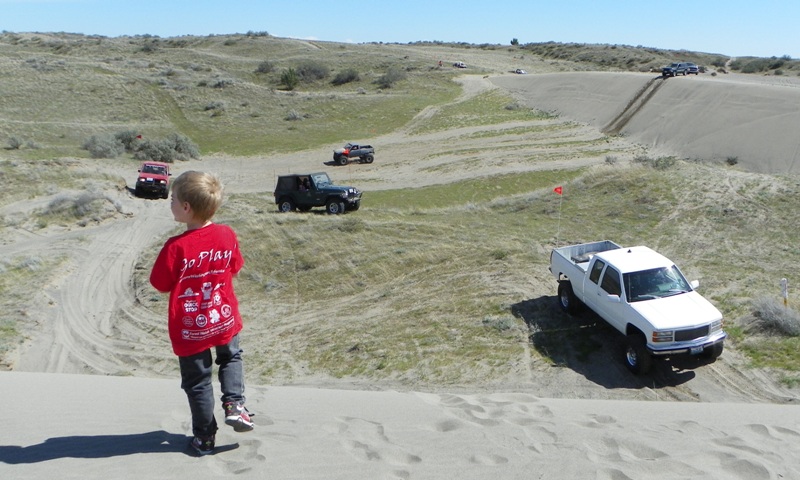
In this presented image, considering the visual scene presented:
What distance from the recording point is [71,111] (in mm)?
53344

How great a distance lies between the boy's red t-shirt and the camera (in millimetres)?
5008

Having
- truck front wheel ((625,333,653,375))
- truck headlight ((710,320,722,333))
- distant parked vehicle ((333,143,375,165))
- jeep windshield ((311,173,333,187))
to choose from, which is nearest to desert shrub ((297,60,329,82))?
distant parked vehicle ((333,143,375,165))

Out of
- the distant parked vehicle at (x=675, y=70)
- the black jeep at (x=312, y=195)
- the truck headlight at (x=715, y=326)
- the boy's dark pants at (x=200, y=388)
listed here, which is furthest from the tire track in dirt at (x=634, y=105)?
the boy's dark pants at (x=200, y=388)

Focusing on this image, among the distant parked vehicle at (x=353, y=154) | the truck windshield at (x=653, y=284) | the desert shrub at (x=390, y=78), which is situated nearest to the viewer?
the truck windshield at (x=653, y=284)

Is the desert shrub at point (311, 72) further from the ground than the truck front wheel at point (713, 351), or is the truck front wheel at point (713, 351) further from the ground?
the desert shrub at point (311, 72)

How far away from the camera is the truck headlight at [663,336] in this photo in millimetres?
10953

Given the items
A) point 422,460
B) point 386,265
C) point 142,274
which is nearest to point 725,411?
point 422,460

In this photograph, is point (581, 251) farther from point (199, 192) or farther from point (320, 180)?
point (320, 180)

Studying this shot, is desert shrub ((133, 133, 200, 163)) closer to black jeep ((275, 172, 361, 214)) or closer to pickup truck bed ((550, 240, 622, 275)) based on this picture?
black jeep ((275, 172, 361, 214))

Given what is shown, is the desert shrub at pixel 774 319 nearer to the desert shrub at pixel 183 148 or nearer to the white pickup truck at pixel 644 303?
the white pickup truck at pixel 644 303

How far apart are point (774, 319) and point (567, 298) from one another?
12.4 feet

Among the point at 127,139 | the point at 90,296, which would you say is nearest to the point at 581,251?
the point at 90,296

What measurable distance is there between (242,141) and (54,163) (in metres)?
17.0

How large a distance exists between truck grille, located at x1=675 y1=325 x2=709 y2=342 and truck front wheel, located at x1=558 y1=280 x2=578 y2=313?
9.73 ft
